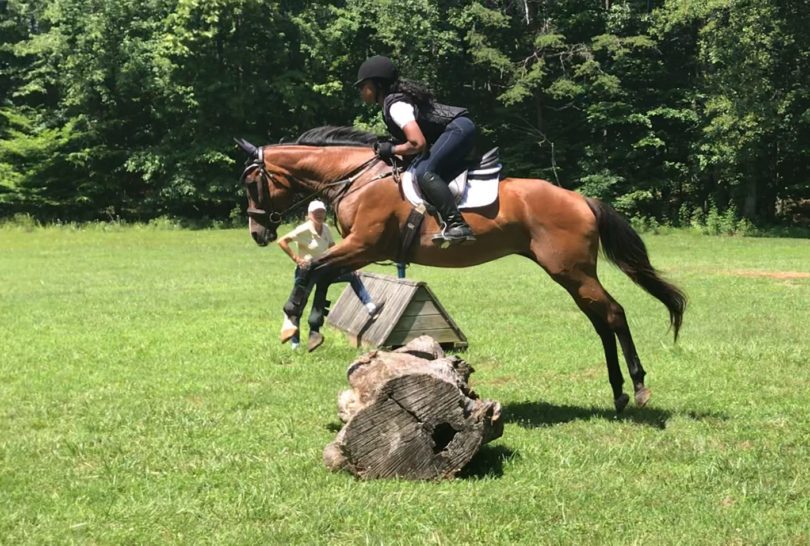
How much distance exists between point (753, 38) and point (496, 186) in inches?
1245

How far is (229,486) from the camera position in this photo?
17.2 feet

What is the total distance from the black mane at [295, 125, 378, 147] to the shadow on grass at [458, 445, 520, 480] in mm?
3160

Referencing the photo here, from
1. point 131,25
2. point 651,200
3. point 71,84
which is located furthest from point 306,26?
point 651,200

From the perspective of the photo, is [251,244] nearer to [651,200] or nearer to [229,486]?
[651,200]

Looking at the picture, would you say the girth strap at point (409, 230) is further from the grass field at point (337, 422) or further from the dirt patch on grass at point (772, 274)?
the dirt patch on grass at point (772, 274)

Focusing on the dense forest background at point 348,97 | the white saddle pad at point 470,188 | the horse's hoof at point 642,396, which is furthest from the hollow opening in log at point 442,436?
the dense forest background at point 348,97

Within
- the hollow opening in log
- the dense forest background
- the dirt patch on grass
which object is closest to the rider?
the hollow opening in log

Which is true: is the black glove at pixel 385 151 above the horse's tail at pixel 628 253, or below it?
above

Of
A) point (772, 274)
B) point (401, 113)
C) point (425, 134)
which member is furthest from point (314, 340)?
point (772, 274)

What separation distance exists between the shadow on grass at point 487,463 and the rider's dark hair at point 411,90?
3.01 m

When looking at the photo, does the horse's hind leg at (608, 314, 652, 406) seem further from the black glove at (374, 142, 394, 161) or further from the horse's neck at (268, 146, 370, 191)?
the horse's neck at (268, 146, 370, 191)

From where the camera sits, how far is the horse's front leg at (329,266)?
667 centimetres

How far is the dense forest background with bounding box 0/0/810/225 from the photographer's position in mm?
40125

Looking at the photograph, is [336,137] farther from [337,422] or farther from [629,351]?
[629,351]
